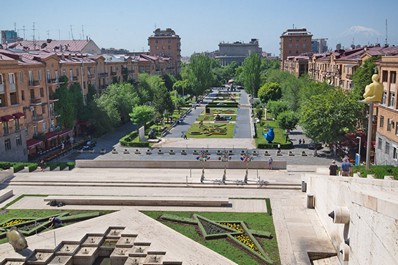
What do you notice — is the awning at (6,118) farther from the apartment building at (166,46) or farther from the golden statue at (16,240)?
the apartment building at (166,46)

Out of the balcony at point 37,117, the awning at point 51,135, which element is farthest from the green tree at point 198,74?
the balcony at point 37,117

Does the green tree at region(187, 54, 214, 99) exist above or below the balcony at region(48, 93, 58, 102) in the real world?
above

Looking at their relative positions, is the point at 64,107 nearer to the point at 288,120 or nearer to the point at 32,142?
the point at 32,142

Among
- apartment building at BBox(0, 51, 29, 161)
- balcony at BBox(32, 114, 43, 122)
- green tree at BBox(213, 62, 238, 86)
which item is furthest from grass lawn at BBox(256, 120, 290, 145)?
green tree at BBox(213, 62, 238, 86)

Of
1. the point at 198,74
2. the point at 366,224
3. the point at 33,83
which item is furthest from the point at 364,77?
the point at 198,74

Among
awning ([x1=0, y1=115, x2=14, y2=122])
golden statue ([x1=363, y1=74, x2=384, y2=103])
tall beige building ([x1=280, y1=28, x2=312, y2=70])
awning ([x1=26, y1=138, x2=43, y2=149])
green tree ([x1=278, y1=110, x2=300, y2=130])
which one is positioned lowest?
awning ([x1=26, y1=138, x2=43, y2=149])

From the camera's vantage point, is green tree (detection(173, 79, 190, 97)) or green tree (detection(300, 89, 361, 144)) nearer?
green tree (detection(300, 89, 361, 144))

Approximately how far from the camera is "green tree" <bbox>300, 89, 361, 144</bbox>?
147ft

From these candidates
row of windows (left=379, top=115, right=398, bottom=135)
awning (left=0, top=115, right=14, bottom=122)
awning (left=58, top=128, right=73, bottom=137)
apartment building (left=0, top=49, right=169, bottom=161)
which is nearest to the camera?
row of windows (left=379, top=115, right=398, bottom=135)

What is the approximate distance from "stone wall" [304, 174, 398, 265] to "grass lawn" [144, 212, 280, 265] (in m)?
3.36

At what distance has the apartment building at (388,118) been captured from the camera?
38.8 metres

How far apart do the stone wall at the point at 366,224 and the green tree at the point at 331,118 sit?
73.9ft

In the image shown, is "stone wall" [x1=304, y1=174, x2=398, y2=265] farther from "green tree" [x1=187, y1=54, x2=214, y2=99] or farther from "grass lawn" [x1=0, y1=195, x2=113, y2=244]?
"green tree" [x1=187, y1=54, x2=214, y2=99]

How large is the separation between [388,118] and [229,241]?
24640 millimetres
